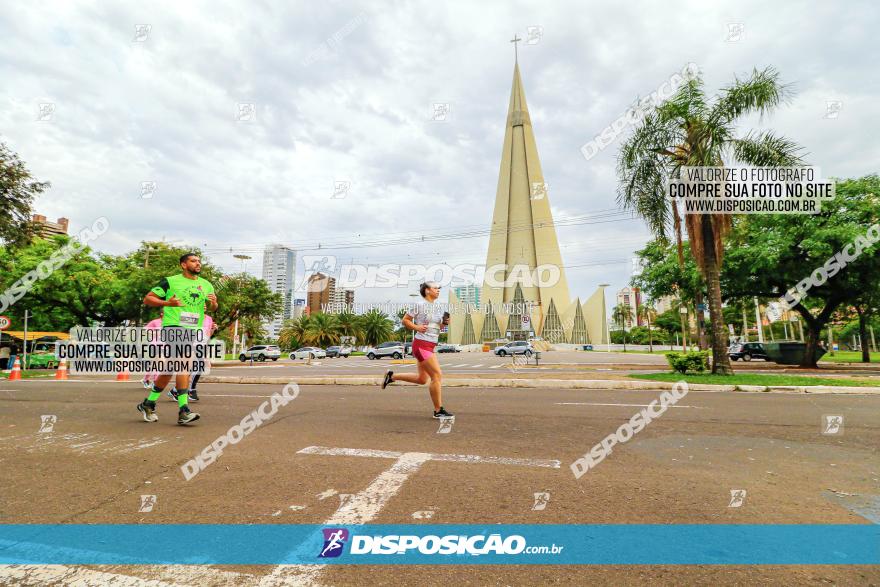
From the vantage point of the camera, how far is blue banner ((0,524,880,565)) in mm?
2088

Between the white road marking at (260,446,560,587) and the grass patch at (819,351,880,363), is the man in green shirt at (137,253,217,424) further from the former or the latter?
the grass patch at (819,351,880,363)

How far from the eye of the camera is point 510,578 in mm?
1930

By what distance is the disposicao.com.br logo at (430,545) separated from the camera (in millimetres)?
2180

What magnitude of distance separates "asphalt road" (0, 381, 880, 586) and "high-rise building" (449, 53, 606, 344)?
85.2 m

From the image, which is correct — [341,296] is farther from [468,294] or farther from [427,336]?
[427,336]

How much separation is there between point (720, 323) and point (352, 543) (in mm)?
14755

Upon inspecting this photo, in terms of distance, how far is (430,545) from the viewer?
7.37 ft

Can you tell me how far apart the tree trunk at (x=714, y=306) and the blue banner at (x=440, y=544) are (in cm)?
1256

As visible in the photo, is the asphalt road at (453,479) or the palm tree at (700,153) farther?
the palm tree at (700,153)

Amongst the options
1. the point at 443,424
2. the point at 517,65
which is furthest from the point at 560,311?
the point at 443,424

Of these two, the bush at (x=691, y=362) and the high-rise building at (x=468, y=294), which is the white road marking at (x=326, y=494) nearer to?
the bush at (x=691, y=362)

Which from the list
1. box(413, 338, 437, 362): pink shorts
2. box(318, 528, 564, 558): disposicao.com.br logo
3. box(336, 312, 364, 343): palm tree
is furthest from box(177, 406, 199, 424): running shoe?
box(336, 312, 364, 343): palm tree

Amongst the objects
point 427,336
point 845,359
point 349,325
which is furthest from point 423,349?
point 349,325

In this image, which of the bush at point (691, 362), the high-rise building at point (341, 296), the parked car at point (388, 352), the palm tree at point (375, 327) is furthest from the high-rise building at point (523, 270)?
the bush at point (691, 362)
